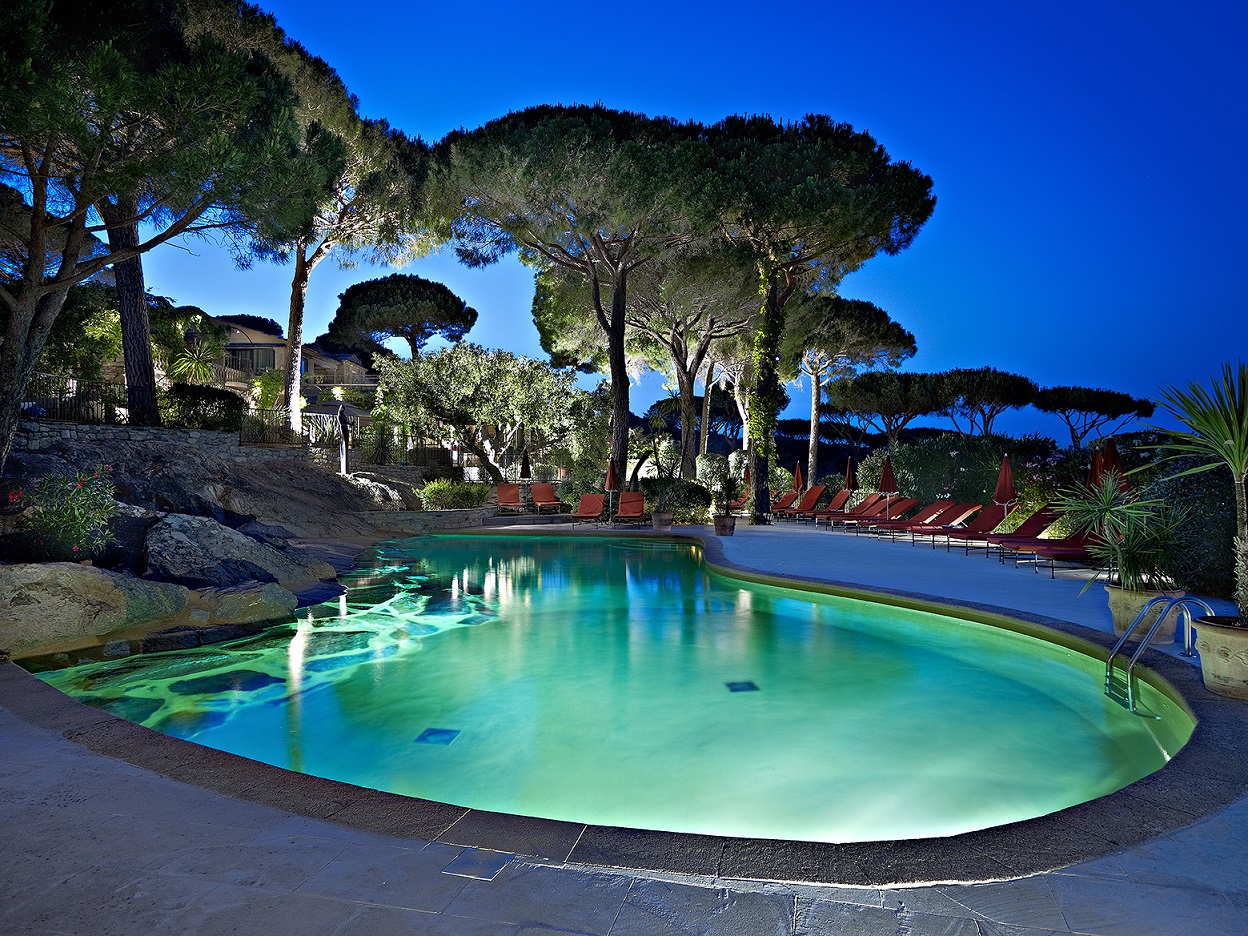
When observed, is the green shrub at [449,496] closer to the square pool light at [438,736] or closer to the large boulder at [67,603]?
the large boulder at [67,603]

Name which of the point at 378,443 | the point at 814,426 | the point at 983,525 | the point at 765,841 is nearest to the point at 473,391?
the point at 378,443

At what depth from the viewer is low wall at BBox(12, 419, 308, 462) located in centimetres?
1184

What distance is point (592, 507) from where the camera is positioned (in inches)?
642

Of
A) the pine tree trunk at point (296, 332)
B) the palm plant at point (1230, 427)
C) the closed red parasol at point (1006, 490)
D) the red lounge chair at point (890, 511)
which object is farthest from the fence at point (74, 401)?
the palm plant at point (1230, 427)

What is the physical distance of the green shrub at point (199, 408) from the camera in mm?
14938

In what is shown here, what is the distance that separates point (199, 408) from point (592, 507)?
27.4ft

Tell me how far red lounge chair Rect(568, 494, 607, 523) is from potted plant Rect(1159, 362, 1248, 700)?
12.8 metres

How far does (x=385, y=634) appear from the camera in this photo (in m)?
7.17

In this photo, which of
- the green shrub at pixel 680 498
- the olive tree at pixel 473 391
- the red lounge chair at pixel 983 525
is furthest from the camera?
the olive tree at pixel 473 391

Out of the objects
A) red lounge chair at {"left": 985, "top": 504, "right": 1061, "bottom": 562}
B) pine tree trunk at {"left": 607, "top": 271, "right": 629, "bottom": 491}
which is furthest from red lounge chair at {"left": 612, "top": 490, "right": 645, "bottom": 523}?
red lounge chair at {"left": 985, "top": 504, "right": 1061, "bottom": 562}

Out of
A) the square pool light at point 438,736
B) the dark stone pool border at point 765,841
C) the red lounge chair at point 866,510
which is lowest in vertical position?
the square pool light at point 438,736

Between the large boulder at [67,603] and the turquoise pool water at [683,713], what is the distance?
17.4 inches

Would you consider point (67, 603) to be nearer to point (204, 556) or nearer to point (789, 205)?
point (204, 556)

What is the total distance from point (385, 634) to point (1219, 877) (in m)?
6.47
